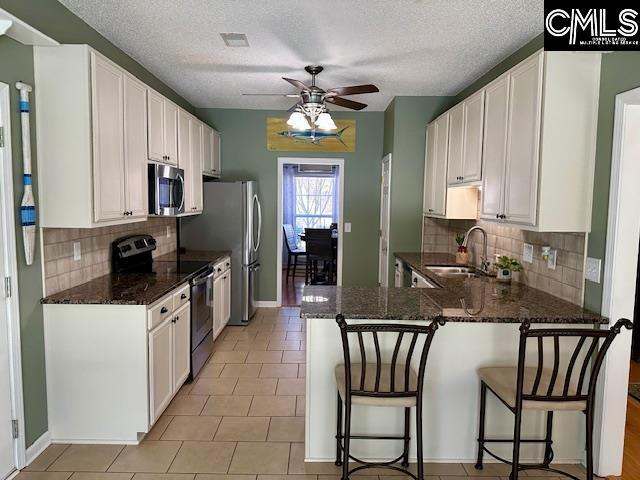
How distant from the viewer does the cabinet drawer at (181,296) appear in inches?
125

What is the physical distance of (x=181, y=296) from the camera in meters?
3.32

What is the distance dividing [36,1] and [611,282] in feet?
11.2

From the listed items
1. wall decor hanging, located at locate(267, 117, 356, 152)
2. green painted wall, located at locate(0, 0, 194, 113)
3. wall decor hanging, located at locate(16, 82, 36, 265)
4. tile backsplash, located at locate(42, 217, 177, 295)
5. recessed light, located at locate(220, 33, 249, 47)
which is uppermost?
recessed light, located at locate(220, 33, 249, 47)

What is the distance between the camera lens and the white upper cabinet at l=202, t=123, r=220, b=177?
5020mm

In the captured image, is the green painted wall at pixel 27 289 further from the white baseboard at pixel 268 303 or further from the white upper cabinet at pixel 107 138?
the white baseboard at pixel 268 303

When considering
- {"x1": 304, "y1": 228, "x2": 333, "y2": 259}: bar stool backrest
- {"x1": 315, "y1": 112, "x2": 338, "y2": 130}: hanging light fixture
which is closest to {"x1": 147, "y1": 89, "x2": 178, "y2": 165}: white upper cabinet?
{"x1": 315, "y1": 112, "x2": 338, "y2": 130}: hanging light fixture

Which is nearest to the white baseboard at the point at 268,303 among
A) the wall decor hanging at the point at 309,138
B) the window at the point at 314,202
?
the wall decor hanging at the point at 309,138

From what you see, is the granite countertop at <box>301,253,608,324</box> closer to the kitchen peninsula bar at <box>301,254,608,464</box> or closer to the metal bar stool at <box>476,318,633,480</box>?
the kitchen peninsula bar at <box>301,254,608,464</box>

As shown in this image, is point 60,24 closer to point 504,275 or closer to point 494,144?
point 494,144

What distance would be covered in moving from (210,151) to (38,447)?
11.6 ft

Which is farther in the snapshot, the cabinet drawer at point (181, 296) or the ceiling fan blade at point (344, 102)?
the ceiling fan blade at point (344, 102)

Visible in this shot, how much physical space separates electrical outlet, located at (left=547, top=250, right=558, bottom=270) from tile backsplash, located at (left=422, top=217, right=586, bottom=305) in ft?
0.08

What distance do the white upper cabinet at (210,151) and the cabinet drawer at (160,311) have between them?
230 centimetres

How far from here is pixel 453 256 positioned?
15.5ft
